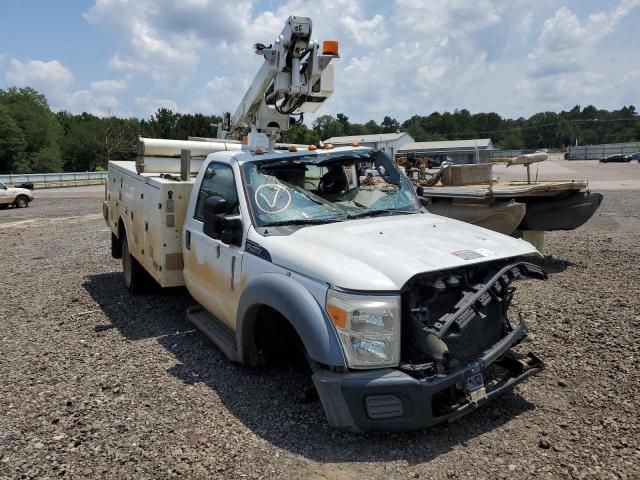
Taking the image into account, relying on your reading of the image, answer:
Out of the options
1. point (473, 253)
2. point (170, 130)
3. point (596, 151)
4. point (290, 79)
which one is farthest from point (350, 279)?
point (596, 151)

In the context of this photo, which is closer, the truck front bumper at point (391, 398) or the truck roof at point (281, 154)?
the truck front bumper at point (391, 398)

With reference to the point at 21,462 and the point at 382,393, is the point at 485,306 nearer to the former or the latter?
the point at 382,393

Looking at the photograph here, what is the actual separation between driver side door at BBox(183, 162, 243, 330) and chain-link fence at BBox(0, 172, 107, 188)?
45.2 m

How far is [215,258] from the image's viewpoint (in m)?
4.57

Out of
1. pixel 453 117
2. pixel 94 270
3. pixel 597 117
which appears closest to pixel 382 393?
pixel 94 270

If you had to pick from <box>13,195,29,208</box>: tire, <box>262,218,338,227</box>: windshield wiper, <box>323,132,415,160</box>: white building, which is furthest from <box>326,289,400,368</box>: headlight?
<box>13,195,29,208</box>: tire

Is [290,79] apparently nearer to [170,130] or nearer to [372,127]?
[170,130]

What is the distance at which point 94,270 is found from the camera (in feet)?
29.2

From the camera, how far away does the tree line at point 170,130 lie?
2653 inches

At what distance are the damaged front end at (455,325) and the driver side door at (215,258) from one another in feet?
4.96

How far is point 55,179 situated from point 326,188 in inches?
1986

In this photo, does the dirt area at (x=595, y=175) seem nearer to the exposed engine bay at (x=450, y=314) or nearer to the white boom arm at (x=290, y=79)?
the white boom arm at (x=290, y=79)

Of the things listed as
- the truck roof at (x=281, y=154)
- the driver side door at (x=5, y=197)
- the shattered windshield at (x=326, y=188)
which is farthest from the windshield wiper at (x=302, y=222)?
the driver side door at (x=5, y=197)

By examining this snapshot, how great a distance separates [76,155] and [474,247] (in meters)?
88.1
